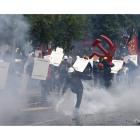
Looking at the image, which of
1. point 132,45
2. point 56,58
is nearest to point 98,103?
point 56,58

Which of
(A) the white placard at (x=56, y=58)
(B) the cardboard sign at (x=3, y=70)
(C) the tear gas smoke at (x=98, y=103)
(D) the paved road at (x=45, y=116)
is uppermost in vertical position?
(A) the white placard at (x=56, y=58)

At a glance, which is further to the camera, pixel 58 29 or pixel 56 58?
pixel 56 58

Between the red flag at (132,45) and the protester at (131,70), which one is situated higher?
the red flag at (132,45)

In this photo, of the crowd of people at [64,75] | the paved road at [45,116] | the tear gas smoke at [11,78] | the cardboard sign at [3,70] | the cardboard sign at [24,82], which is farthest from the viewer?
the cardboard sign at [24,82]

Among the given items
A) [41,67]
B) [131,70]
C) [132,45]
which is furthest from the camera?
[131,70]

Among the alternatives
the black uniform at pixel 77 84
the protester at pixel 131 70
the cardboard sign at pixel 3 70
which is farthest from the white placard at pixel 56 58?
the protester at pixel 131 70

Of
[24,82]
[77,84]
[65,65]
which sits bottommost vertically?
[24,82]

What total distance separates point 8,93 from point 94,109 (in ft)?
8.56

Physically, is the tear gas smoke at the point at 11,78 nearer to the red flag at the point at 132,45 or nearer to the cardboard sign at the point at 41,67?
the cardboard sign at the point at 41,67

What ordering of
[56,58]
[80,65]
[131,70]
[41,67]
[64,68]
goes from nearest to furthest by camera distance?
1. [80,65]
2. [41,67]
3. [64,68]
4. [56,58]
5. [131,70]

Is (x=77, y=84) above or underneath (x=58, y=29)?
underneath

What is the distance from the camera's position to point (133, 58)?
69.0 feet

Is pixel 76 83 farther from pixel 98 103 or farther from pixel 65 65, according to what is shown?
pixel 65 65
